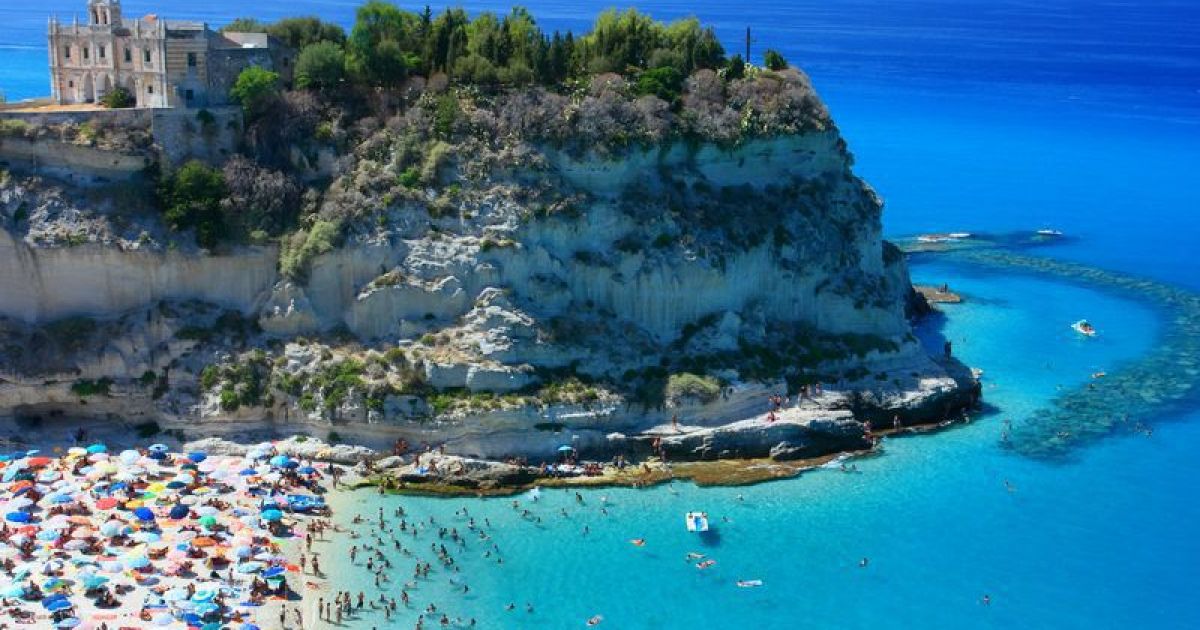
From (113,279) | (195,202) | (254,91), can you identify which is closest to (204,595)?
(113,279)

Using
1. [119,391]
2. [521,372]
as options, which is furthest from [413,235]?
[119,391]

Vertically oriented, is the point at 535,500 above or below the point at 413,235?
below

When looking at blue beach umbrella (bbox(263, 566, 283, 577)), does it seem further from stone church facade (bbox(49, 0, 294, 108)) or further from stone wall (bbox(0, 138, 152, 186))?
stone church facade (bbox(49, 0, 294, 108))

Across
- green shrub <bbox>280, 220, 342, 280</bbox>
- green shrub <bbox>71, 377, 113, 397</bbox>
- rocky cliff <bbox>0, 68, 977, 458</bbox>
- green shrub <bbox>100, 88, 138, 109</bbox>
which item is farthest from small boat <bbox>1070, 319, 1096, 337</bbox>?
green shrub <bbox>100, 88, 138, 109</bbox>

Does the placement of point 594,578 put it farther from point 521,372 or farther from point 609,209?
point 609,209

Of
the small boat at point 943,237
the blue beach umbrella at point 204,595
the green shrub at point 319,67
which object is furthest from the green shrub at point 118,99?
the small boat at point 943,237

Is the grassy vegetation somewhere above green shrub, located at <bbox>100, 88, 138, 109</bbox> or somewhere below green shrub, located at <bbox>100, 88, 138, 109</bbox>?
below
